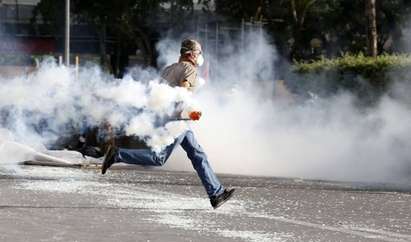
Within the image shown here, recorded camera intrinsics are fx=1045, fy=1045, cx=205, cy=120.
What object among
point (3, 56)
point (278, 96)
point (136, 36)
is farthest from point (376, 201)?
point (136, 36)

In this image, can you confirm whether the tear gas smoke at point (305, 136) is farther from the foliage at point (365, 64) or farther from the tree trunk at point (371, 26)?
the tree trunk at point (371, 26)

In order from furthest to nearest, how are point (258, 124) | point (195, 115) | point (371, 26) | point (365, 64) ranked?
point (371, 26) → point (365, 64) → point (258, 124) → point (195, 115)

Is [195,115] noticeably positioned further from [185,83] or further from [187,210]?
[187,210]

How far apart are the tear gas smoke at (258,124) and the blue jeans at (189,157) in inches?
56.8

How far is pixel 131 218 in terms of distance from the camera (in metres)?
10.7

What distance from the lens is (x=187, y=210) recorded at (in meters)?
11.6

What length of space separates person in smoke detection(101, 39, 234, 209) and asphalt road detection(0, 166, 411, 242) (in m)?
0.26

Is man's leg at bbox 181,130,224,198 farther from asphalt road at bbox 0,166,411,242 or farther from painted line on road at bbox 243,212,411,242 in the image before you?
painted line on road at bbox 243,212,411,242

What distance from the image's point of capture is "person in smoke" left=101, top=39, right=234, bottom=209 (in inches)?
459

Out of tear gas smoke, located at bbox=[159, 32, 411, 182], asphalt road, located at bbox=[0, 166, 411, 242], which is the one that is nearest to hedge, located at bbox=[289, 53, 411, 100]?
tear gas smoke, located at bbox=[159, 32, 411, 182]

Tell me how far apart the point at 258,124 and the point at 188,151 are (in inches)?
320

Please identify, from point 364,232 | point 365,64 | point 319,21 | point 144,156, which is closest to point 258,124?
point 365,64

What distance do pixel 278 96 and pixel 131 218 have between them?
1180 centimetres

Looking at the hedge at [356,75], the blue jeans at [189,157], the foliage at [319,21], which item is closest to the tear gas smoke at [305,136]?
the hedge at [356,75]
